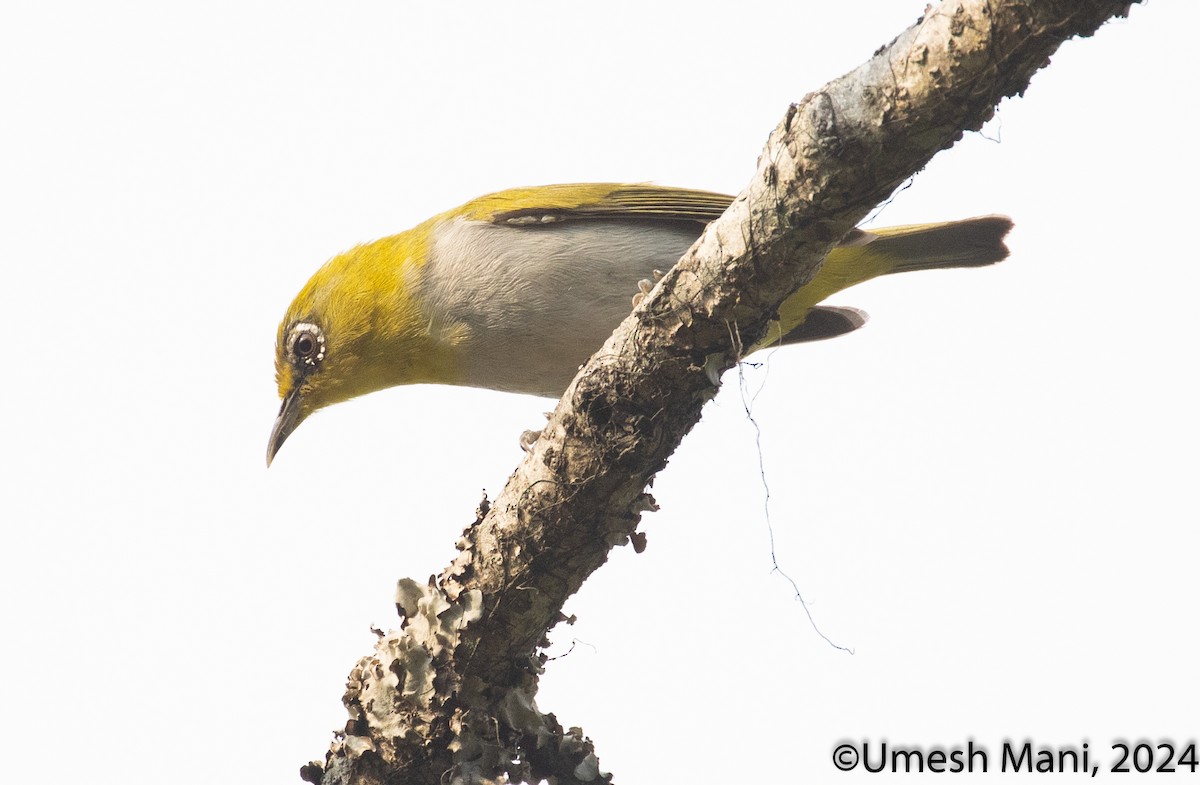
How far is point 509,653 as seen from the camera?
12.2 feet

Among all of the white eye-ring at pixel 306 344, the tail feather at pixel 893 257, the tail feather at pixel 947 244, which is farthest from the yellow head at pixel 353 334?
the tail feather at pixel 947 244

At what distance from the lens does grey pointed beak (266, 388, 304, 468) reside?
5.73 m

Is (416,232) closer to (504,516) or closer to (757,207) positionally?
(504,516)

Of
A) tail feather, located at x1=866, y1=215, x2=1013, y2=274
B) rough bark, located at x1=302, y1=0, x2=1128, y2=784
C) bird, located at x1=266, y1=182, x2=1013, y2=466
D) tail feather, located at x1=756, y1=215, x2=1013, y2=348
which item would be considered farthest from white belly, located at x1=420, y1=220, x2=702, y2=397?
rough bark, located at x1=302, y1=0, x2=1128, y2=784

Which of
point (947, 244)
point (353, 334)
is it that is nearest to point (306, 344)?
point (353, 334)

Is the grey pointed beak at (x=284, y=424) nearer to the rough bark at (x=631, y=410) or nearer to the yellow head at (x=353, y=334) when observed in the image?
the yellow head at (x=353, y=334)

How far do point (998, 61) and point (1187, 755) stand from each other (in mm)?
2856

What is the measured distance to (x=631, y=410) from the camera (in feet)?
11.2

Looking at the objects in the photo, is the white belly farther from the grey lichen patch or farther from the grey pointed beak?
the grey lichen patch

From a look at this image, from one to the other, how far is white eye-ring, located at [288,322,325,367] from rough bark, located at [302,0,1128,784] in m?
2.10

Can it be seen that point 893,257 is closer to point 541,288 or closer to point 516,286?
point 541,288

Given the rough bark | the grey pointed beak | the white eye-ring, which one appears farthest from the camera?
the grey pointed beak

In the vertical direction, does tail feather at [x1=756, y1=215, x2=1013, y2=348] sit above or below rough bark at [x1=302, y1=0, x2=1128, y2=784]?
above

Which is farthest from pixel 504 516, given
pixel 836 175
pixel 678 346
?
pixel 836 175
